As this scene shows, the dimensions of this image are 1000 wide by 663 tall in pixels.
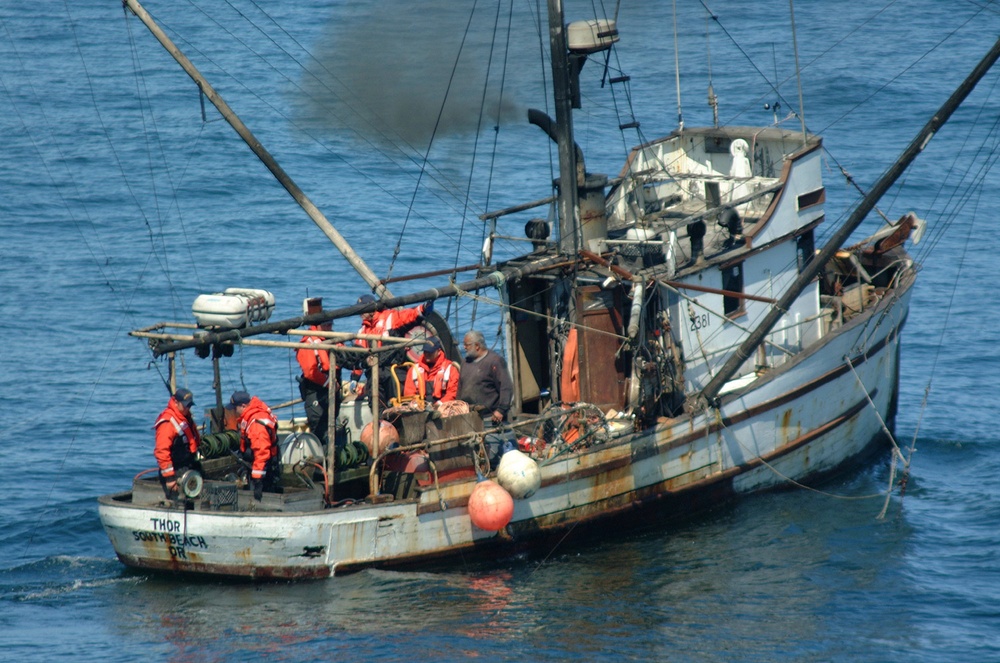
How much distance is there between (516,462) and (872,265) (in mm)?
8705

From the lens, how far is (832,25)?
4269 centimetres

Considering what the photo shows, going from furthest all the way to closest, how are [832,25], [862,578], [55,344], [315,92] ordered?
[832,25] → [315,92] → [55,344] → [862,578]

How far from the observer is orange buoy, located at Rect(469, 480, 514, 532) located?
14.8 metres

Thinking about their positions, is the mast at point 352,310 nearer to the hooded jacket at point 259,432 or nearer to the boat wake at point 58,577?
the hooded jacket at point 259,432

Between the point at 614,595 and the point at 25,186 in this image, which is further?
the point at 25,186

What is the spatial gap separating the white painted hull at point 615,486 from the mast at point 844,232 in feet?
2.21

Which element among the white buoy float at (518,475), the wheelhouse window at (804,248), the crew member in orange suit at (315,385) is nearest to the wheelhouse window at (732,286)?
the wheelhouse window at (804,248)

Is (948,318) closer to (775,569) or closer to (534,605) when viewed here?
(775,569)

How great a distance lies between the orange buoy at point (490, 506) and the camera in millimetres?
14805

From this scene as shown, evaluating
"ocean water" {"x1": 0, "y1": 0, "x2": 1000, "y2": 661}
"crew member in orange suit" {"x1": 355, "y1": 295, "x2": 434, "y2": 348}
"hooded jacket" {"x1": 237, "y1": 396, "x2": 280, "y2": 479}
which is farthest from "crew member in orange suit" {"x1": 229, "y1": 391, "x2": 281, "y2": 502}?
"crew member in orange suit" {"x1": 355, "y1": 295, "x2": 434, "y2": 348}

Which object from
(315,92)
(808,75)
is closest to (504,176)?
(315,92)

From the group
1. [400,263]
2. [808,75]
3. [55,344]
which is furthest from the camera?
[808,75]

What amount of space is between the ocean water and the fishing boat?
540 mm

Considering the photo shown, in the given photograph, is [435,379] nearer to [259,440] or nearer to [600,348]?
[600,348]
